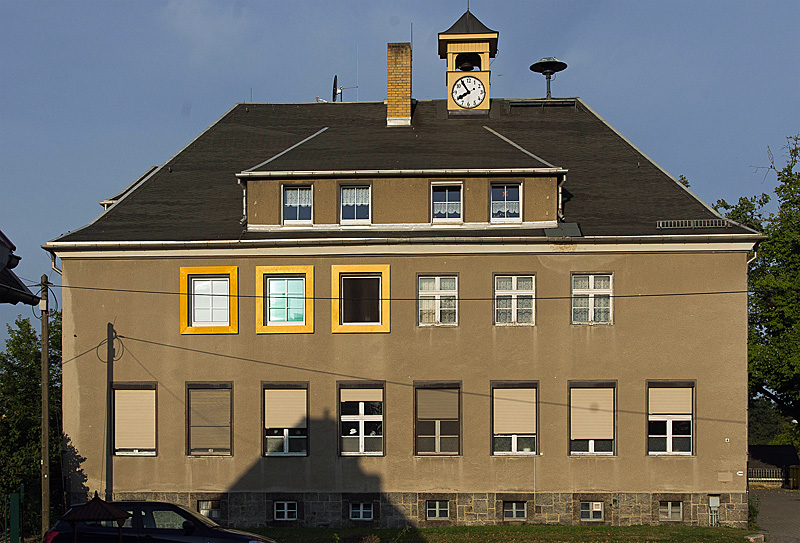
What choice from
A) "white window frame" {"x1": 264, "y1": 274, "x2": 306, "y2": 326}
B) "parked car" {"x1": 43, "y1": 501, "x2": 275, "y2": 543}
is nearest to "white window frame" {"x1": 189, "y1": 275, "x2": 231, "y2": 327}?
"white window frame" {"x1": 264, "y1": 274, "x2": 306, "y2": 326}

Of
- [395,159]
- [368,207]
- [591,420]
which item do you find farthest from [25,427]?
[591,420]

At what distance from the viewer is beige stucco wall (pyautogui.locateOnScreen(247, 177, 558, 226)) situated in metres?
25.2

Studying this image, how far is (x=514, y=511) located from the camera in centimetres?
2388

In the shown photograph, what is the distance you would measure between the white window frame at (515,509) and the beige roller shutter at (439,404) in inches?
112

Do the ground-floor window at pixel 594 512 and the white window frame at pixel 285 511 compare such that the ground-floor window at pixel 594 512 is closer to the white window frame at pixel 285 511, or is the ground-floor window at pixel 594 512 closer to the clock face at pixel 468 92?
the white window frame at pixel 285 511

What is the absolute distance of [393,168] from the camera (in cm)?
2525

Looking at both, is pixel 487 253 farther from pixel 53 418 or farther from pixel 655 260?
pixel 53 418

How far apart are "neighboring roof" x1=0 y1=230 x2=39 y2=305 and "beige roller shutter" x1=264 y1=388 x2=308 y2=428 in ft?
51.5

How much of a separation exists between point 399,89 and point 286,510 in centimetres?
1505

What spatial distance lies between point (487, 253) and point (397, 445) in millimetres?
6067

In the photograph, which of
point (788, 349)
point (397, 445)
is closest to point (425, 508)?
point (397, 445)

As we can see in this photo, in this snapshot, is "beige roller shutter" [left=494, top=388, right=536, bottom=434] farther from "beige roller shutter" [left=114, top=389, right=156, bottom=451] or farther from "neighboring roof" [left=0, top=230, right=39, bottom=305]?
"neighboring roof" [left=0, top=230, right=39, bottom=305]

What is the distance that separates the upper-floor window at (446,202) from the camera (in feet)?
83.4

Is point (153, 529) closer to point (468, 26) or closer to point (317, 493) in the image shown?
point (317, 493)
